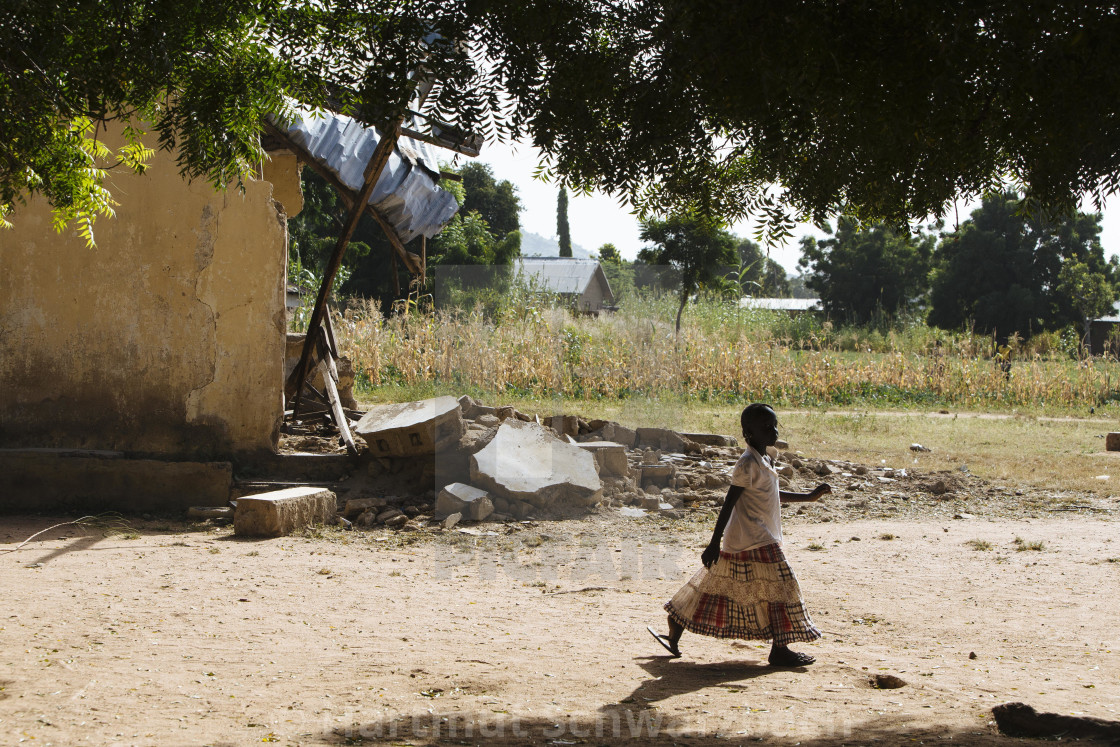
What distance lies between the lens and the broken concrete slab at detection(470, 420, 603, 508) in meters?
8.05

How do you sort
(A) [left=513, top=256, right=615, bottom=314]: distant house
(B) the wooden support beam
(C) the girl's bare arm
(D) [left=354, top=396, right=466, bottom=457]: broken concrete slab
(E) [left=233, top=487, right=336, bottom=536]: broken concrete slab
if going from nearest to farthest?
(C) the girl's bare arm → (E) [left=233, top=487, right=336, bottom=536]: broken concrete slab → (D) [left=354, top=396, right=466, bottom=457]: broken concrete slab → (B) the wooden support beam → (A) [left=513, top=256, right=615, bottom=314]: distant house

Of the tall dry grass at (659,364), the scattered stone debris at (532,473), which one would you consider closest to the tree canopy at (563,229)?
the tall dry grass at (659,364)

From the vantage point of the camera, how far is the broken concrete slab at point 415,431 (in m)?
8.20

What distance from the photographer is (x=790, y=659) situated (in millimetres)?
4160

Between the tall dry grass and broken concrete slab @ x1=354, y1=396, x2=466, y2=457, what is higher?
the tall dry grass

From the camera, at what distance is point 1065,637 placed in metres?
4.71

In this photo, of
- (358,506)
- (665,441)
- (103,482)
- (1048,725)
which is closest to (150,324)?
(103,482)

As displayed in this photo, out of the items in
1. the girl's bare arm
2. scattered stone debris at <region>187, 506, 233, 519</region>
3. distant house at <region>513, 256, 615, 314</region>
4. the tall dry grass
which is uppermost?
distant house at <region>513, 256, 615, 314</region>

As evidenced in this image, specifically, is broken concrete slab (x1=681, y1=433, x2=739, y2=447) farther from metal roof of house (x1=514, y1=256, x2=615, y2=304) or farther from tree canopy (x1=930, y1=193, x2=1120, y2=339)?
tree canopy (x1=930, y1=193, x2=1120, y2=339)

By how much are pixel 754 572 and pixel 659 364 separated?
505 inches

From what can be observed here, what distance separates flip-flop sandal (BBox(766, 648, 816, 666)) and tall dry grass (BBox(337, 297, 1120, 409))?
1130cm

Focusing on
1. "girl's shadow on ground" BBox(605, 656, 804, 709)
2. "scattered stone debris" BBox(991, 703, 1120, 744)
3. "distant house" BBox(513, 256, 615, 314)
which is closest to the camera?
"scattered stone debris" BBox(991, 703, 1120, 744)

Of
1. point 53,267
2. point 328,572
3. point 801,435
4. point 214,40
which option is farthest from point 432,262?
point 214,40

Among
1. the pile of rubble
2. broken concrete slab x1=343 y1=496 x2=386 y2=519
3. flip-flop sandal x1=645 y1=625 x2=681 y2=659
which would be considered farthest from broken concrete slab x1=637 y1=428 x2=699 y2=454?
flip-flop sandal x1=645 y1=625 x2=681 y2=659
